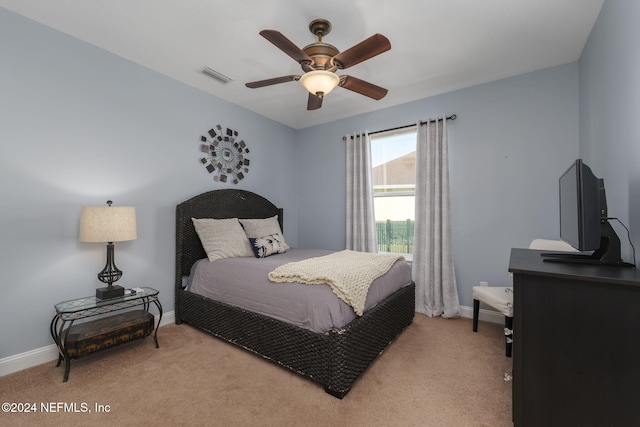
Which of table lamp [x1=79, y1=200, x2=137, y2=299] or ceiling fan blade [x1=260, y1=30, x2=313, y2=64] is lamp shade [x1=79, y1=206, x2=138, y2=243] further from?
ceiling fan blade [x1=260, y1=30, x2=313, y2=64]

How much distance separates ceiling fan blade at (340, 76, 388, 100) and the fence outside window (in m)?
1.88

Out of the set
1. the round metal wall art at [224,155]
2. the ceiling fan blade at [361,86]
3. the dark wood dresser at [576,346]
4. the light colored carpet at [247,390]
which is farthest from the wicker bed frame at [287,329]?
the ceiling fan blade at [361,86]

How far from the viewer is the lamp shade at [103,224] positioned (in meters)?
2.13

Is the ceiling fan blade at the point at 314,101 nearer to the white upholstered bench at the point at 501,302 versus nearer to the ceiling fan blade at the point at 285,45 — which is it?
the ceiling fan blade at the point at 285,45

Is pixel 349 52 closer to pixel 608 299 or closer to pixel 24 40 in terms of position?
pixel 608 299

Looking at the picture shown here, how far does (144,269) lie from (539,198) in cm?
406

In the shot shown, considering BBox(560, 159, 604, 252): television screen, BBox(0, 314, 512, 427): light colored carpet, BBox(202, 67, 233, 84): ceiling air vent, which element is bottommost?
BBox(0, 314, 512, 427): light colored carpet

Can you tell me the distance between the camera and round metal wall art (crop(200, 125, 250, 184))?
133 inches

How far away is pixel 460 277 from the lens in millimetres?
3223

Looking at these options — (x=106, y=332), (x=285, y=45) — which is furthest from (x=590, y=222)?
(x=106, y=332)

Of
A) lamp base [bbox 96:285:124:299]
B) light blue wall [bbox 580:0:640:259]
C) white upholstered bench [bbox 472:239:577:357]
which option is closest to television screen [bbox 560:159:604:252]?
light blue wall [bbox 580:0:640:259]

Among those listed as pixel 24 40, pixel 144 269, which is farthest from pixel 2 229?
pixel 24 40

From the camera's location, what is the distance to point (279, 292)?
2105mm

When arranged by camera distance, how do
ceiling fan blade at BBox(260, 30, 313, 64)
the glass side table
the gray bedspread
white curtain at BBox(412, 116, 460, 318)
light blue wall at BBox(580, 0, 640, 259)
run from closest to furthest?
light blue wall at BBox(580, 0, 640, 259) → ceiling fan blade at BBox(260, 30, 313, 64) → the gray bedspread → the glass side table → white curtain at BBox(412, 116, 460, 318)
